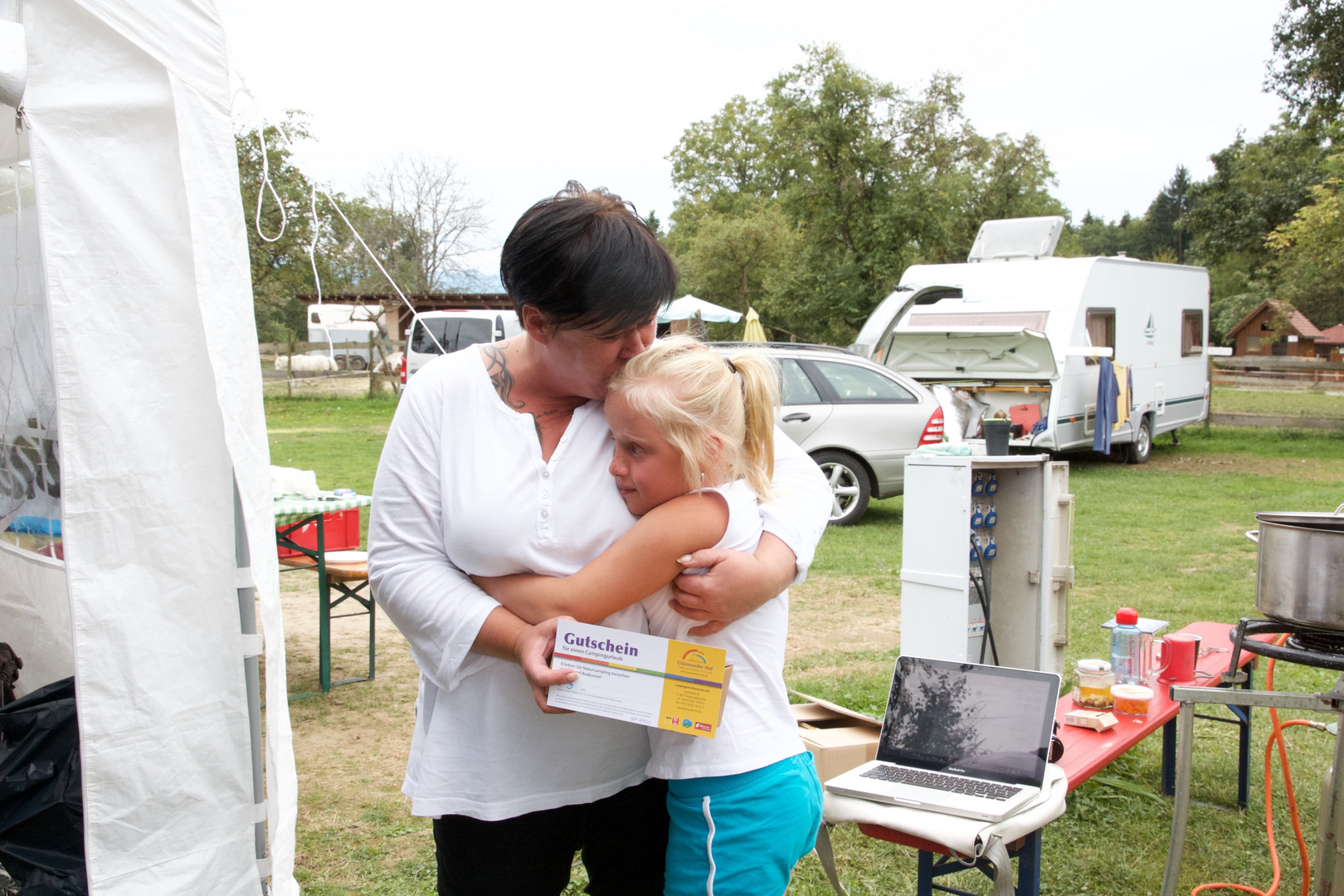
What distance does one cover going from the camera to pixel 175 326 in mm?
2410

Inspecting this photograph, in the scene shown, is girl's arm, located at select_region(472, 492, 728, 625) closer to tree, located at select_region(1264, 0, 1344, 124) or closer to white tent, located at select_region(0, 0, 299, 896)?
white tent, located at select_region(0, 0, 299, 896)

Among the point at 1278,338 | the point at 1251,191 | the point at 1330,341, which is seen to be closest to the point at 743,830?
the point at 1251,191

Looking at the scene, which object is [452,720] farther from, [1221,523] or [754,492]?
[1221,523]

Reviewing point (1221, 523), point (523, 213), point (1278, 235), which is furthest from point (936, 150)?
point (523, 213)

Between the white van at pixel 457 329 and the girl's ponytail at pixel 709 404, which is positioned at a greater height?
the white van at pixel 457 329

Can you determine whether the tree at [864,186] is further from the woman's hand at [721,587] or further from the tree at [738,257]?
the woman's hand at [721,587]

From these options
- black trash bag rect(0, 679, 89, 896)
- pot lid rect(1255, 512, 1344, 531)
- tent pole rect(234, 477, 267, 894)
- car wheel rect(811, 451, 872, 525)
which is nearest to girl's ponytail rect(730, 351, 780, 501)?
tent pole rect(234, 477, 267, 894)

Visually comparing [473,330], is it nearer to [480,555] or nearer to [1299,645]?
[1299,645]

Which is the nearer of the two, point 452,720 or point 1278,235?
point 452,720

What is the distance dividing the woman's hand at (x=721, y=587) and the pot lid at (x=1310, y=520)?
1723 mm

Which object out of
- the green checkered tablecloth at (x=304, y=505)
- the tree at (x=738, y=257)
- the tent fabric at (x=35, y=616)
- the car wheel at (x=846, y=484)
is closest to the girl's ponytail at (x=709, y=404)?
the tent fabric at (x=35, y=616)

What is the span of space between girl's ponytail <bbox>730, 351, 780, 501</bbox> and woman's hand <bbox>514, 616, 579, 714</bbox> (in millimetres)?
400

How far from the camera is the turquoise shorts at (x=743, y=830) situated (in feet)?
4.79

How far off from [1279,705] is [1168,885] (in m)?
0.60
